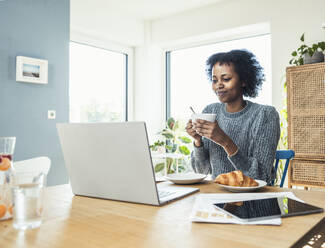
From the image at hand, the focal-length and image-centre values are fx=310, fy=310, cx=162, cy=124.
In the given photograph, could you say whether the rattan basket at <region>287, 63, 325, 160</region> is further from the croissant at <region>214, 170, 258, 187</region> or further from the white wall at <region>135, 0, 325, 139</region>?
the croissant at <region>214, 170, 258, 187</region>

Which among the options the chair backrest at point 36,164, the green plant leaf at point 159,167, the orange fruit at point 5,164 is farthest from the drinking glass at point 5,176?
the green plant leaf at point 159,167

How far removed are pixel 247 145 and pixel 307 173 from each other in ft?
4.17

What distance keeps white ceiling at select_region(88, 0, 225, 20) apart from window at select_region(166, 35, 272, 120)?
56cm

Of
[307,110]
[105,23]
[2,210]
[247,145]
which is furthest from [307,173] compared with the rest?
[105,23]

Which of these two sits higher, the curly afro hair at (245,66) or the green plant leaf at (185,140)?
the curly afro hair at (245,66)

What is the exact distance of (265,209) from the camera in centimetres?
78

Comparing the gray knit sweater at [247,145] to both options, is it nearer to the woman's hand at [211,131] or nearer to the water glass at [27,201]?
the woman's hand at [211,131]

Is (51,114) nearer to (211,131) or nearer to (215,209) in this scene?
(211,131)

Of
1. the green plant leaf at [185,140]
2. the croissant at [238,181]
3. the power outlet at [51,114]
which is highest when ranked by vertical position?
the power outlet at [51,114]

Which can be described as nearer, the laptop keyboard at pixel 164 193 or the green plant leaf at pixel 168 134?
the laptop keyboard at pixel 164 193

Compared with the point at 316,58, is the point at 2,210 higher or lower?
lower

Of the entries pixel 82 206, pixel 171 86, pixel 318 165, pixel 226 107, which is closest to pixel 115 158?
pixel 82 206

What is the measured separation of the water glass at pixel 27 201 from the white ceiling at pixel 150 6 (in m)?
3.26

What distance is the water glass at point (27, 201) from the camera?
0.66m
